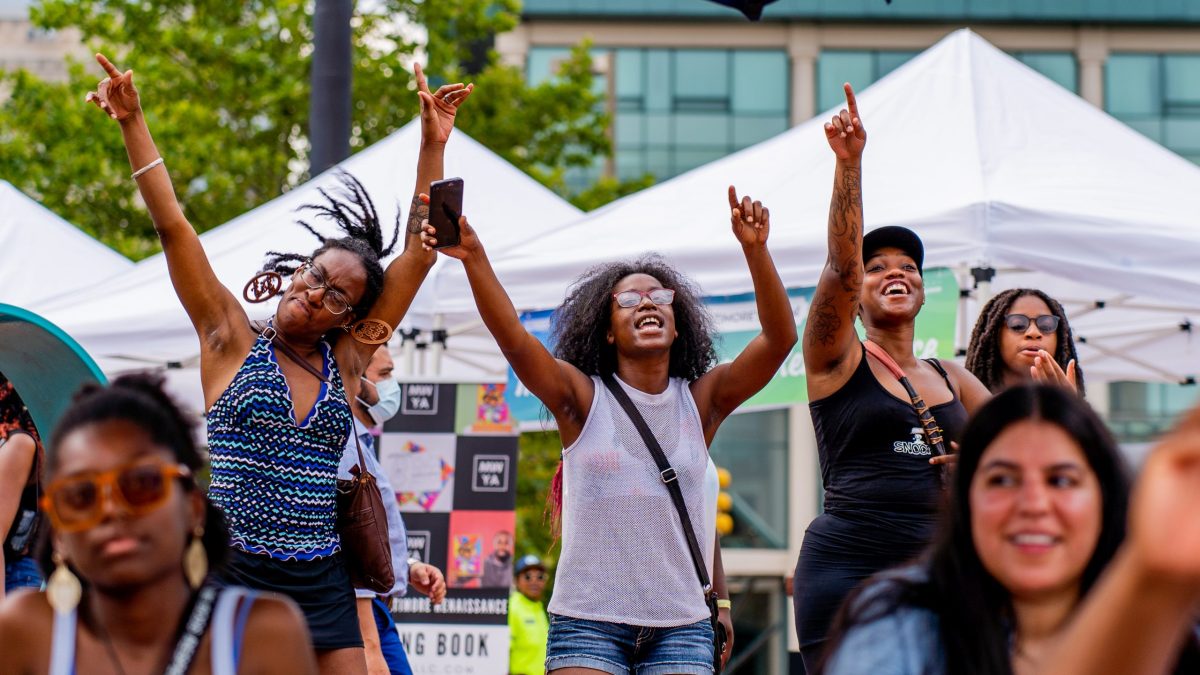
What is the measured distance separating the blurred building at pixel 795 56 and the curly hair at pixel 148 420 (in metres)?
26.8

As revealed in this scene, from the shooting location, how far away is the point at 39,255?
33.5ft

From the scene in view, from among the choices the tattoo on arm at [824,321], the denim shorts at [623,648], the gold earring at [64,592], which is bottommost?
the denim shorts at [623,648]

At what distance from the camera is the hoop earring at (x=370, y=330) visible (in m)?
4.33

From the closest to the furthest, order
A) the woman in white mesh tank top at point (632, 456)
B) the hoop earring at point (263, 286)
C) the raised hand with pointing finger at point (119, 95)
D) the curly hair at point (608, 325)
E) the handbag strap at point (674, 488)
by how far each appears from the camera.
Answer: the raised hand with pointing finger at point (119, 95), the woman in white mesh tank top at point (632, 456), the handbag strap at point (674, 488), the hoop earring at point (263, 286), the curly hair at point (608, 325)

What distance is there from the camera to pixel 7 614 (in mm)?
2408

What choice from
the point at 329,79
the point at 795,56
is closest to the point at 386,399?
the point at 329,79

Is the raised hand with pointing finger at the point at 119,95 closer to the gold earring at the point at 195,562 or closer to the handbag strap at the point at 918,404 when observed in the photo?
the gold earring at the point at 195,562

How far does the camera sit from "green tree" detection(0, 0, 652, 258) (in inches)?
605

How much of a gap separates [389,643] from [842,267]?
2.17 meters

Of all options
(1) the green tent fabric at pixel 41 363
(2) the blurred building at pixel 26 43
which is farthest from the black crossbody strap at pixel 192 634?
(2) the blurred building at pixel 26 43

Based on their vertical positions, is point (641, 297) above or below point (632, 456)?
above

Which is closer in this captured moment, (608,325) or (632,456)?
(632,456)

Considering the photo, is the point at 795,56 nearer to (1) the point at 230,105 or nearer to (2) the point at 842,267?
(1) the point at 230,105

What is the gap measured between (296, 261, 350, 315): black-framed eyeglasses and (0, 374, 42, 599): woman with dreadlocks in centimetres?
94
